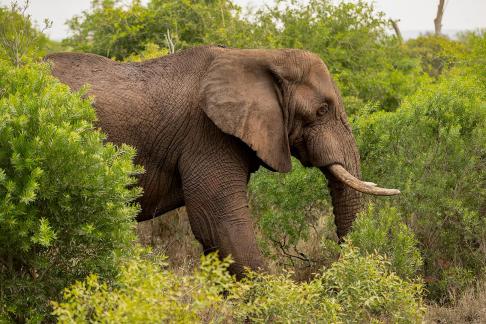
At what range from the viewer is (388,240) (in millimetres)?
8602

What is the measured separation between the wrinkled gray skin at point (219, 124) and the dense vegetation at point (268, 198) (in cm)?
40

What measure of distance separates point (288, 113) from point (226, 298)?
228 cm

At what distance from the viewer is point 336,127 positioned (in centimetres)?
866

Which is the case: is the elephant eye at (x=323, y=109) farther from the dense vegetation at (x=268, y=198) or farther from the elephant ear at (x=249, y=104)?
the dense vegetation at (x=268, y=198)

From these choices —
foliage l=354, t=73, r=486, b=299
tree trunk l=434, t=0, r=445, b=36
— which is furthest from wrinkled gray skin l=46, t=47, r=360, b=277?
tree trunk l=434, t=0, r=445, b=36

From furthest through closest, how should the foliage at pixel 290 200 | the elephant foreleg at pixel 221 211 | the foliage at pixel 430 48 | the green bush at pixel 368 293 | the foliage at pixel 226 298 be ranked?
the foliage at pixel 430 48
the foliage at pixel 290 200
the elephant foreleg at pixel 221 211
the green bush at pixel 368 293
the foliage at pixel 226 298

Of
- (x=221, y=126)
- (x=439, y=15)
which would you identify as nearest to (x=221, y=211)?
(x=221, y=126)

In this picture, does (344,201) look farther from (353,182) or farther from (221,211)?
(221,211)

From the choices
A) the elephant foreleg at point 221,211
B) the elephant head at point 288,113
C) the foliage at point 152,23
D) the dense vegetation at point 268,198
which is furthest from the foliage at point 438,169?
the foliage at point 152,23

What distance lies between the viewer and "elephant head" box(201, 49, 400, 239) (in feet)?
27.4

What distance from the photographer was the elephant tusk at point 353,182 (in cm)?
834

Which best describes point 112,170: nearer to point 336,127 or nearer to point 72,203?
point 72,203

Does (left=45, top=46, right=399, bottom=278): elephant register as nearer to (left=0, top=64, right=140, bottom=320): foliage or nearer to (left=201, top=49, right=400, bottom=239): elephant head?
(left=201, top=49, right=400, bottom=239): elephant head

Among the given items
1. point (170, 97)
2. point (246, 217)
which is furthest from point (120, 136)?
point (246, 217)
